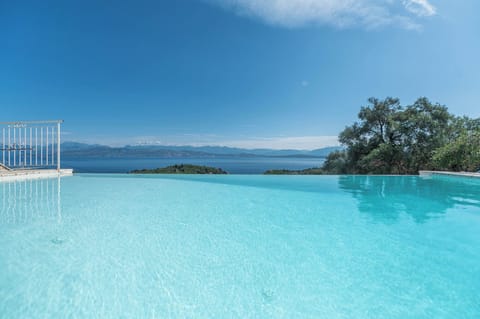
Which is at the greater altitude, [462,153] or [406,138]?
[406,138]

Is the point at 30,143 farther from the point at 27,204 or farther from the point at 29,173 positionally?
the point at 27,204

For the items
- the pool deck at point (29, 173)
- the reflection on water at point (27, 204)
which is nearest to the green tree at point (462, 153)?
the reflection on water at point (27, 204)

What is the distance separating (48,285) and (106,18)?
12615mm

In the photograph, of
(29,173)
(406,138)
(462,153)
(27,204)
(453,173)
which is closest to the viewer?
(27,204)

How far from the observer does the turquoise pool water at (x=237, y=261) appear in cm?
168

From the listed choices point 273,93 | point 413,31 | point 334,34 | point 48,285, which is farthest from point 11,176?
point 413,31

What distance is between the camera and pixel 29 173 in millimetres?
8258

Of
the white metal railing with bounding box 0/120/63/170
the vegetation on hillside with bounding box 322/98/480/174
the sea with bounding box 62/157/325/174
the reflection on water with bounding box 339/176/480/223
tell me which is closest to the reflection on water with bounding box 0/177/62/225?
the white metal railing with bounding box 0/120/63/170

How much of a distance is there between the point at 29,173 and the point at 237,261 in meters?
9.47

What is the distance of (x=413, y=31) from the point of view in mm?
10062

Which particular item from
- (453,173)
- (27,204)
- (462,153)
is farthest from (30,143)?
(462,153)

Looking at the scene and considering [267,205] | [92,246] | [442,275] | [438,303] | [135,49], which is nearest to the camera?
[438,303]

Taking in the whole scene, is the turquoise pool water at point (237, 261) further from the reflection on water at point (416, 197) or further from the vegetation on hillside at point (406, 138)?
the vegetation on hillside at point (406, 138)

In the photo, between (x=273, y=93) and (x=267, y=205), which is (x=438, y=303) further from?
(x=273, y=93)
